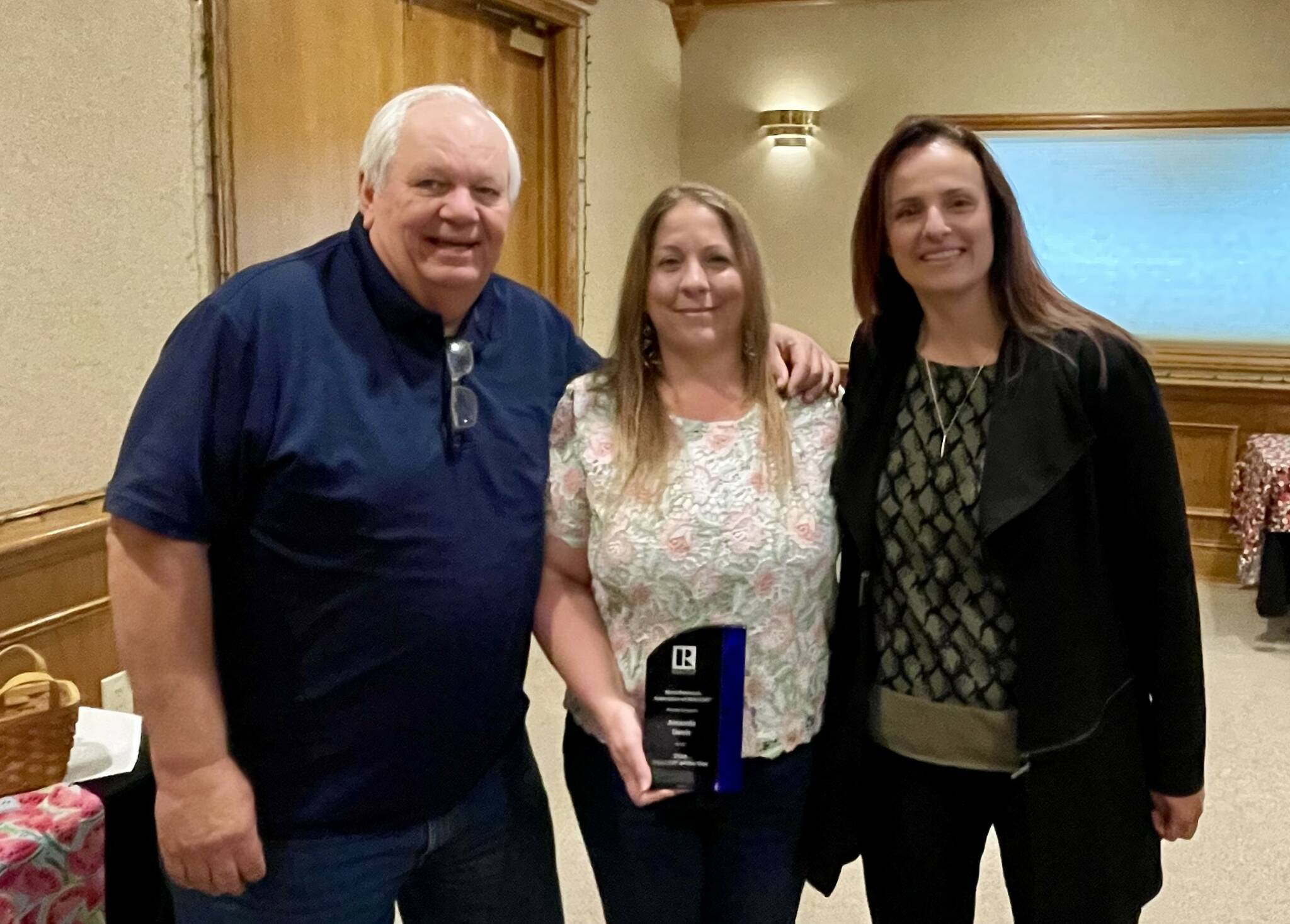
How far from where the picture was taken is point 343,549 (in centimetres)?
122

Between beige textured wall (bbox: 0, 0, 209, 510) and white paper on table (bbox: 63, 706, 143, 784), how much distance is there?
0.42 m

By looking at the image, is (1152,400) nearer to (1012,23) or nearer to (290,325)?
(290,325)

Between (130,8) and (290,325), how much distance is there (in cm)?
124

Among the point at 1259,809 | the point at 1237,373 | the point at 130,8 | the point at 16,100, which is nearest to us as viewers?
the point at 16,100

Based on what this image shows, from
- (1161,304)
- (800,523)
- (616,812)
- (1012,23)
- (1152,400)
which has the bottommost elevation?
(616,812)

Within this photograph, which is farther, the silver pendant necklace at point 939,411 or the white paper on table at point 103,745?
the white paper on table at point 103,745

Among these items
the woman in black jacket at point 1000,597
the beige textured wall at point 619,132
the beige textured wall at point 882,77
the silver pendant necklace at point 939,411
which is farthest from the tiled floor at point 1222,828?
the beige textured wall at point 882,77

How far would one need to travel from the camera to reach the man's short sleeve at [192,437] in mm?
1106

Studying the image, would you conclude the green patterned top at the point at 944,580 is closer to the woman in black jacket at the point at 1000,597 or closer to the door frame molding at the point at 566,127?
the woman in black jacket at the point at 1000,597

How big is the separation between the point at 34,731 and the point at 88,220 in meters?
0.98

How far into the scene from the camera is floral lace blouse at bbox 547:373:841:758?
1.32m

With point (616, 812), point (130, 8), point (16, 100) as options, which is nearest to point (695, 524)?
point (616, 812)

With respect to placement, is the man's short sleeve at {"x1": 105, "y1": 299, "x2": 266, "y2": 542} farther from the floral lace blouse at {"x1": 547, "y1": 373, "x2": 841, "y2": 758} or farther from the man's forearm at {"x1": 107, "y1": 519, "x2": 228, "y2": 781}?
the floral lace blouse at {"x1": 547, "y1": 373, "x2": 841, "y2": 758}

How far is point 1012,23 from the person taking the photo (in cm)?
488
